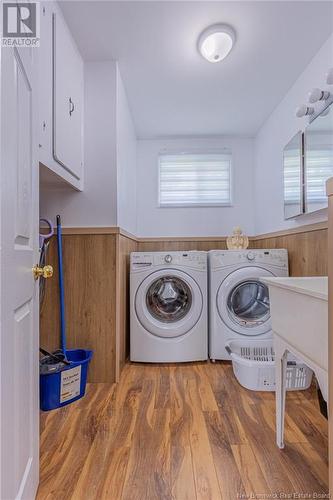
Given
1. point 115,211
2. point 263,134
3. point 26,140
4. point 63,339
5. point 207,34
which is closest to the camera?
point 26,140

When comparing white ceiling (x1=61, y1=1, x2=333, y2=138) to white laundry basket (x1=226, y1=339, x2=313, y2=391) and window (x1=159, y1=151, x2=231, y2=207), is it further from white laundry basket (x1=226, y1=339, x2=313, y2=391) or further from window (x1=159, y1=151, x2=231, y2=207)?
white laundry basket (x1=226, y1=339, x2=313, y2=391)

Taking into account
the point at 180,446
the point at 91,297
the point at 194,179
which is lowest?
the point at 180,446

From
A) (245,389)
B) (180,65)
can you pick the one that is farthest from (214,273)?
(180,65)

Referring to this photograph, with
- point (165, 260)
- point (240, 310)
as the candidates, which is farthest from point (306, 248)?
point (165, 260)

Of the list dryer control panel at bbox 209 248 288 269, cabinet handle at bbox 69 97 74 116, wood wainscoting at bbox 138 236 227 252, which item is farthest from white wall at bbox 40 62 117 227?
wood wainscoting at bbox 138 236 227 252

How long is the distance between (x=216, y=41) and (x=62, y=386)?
2.16 m

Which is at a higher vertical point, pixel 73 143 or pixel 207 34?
pixel 207 34

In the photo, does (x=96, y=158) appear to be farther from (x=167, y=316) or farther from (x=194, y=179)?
(x=194, y=179)

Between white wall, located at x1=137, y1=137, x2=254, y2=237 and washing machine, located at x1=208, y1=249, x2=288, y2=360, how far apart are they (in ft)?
3.44

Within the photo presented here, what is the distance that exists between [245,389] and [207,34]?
7.02ft

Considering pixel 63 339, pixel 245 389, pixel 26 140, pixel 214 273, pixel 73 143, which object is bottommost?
pixel 245 389

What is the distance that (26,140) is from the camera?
0.88 metres

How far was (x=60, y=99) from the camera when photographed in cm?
155

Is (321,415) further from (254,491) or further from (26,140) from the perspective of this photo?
(26,140)
